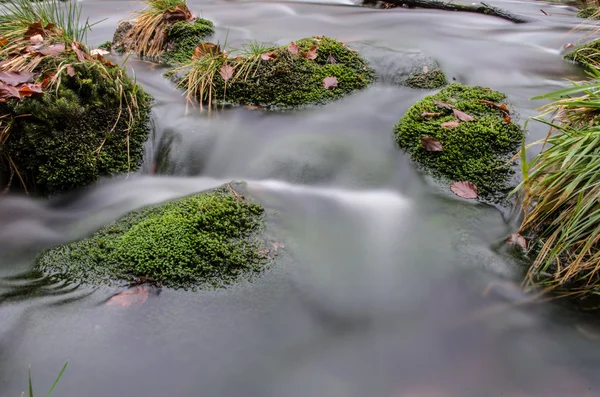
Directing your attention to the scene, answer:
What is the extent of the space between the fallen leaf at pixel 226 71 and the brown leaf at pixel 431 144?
2.18 m

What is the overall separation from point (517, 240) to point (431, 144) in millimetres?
1129

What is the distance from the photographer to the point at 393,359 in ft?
8.64

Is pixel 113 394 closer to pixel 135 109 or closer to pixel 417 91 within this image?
pixel 135 109

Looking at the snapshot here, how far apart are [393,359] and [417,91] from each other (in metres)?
3.25

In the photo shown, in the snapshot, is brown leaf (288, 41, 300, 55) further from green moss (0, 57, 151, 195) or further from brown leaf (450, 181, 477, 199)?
brown leaf (450, 181, 477, 199)

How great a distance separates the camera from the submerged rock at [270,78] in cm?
469

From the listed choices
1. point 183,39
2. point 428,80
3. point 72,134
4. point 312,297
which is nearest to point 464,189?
point 312,297

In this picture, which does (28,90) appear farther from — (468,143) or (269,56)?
(468,143)

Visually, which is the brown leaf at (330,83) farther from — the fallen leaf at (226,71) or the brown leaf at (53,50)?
the brown leaf at (53,50)

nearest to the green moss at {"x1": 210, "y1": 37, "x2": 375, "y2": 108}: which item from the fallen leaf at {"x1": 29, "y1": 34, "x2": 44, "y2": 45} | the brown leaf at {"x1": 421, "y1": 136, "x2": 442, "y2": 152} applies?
the brown leaf at {"x1": 421, "y1": 136, "x2": 442, "y2": 152}

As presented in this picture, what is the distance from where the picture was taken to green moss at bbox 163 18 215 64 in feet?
18.9

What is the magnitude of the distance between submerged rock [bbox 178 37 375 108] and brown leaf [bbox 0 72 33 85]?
151cm

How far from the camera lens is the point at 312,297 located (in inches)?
117

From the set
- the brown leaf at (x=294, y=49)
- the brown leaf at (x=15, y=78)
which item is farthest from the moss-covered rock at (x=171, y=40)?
the brown leaf at (x=15, y=78)
